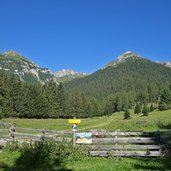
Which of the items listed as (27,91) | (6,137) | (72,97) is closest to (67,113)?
(72,97)

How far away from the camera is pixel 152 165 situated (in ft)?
48.0

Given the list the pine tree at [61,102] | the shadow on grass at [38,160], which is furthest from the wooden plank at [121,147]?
the pine tree at [61,102]

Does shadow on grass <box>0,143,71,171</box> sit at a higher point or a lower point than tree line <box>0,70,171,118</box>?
lower

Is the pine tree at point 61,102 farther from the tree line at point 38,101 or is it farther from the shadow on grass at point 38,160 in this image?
the shadow on grass at point 38,160

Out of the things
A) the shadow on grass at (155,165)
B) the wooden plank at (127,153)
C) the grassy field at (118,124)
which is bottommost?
the shadow on grass at (155,165)

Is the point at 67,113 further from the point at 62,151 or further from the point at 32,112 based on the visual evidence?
the point at 62,151

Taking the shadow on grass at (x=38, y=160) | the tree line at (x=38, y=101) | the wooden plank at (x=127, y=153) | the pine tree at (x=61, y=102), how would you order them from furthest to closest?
the pine tree at (x=61, y=102) → the tree line at (x=38, y=101) → the wooden plank at (x=127, y=153) → the shadow on grass at (x=38, y=160)

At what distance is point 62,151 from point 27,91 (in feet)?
326

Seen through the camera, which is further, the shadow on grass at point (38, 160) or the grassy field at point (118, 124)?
the grassy field at point (118, 124)

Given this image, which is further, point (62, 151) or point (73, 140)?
point (73, 140)

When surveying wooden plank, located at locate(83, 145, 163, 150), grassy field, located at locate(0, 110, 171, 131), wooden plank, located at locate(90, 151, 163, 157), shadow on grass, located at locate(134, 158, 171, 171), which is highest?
grassy field, located at locate(0, 110, 171, 131)

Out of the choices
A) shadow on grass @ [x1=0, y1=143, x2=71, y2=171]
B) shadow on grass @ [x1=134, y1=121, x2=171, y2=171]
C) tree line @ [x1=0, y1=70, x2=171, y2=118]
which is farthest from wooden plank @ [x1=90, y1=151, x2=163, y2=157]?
tree line @ [x1=0, y1=70, x2=171, y2=118]

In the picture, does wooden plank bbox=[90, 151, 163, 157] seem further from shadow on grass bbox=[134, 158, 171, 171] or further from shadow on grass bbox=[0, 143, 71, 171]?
shadow on grass bbox=[0, 143, 71, 171]

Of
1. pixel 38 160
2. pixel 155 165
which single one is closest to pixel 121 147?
pixel 155 165
